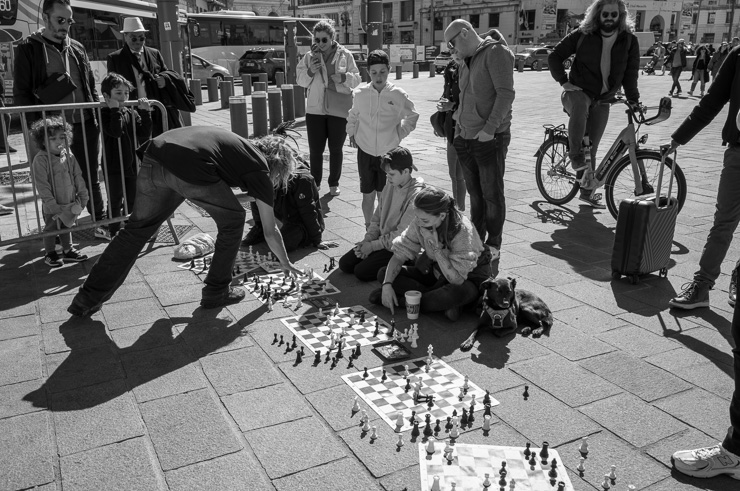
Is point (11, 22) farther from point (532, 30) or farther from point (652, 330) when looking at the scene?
point (532, 30)

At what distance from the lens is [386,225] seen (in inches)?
218

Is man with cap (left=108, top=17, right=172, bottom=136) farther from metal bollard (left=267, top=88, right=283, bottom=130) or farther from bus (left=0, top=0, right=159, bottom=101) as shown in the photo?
bus (left=0, top=0, right=159, bottom=101)

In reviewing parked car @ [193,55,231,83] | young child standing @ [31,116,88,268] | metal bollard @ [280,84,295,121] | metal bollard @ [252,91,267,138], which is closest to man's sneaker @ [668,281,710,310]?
young child standing @ [31,116,88,268]

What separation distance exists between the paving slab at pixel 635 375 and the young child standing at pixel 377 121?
2874 mm

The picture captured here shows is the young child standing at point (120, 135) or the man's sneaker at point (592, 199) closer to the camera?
the young child standing at point (120, 135)

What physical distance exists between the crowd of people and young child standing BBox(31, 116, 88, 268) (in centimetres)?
1

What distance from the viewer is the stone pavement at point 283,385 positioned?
2.96 metres

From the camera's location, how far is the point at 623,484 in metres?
2.86

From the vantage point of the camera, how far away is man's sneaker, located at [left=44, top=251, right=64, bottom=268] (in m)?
5.73

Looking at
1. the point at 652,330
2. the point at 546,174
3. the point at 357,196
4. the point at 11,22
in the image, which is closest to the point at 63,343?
the point at 652,330

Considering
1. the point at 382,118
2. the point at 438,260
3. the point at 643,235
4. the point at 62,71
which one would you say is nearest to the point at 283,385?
the point at 438,260

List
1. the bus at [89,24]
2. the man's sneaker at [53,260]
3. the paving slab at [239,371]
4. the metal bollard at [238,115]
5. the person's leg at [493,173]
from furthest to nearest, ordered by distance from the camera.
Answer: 1. the bus at [89,24]
2. the metal bollard at [238,115]
3. the man's sneaker at [53,260]
4. the person's leg at [493,173]
5. the paving slab at [239,371]

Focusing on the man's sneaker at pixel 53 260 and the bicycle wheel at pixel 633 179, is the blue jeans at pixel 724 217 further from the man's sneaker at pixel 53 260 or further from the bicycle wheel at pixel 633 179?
the man's sneaker at pixel 53 260

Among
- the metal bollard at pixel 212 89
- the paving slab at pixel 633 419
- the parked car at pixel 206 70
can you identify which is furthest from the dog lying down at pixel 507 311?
the parked car at pixel 206 70
